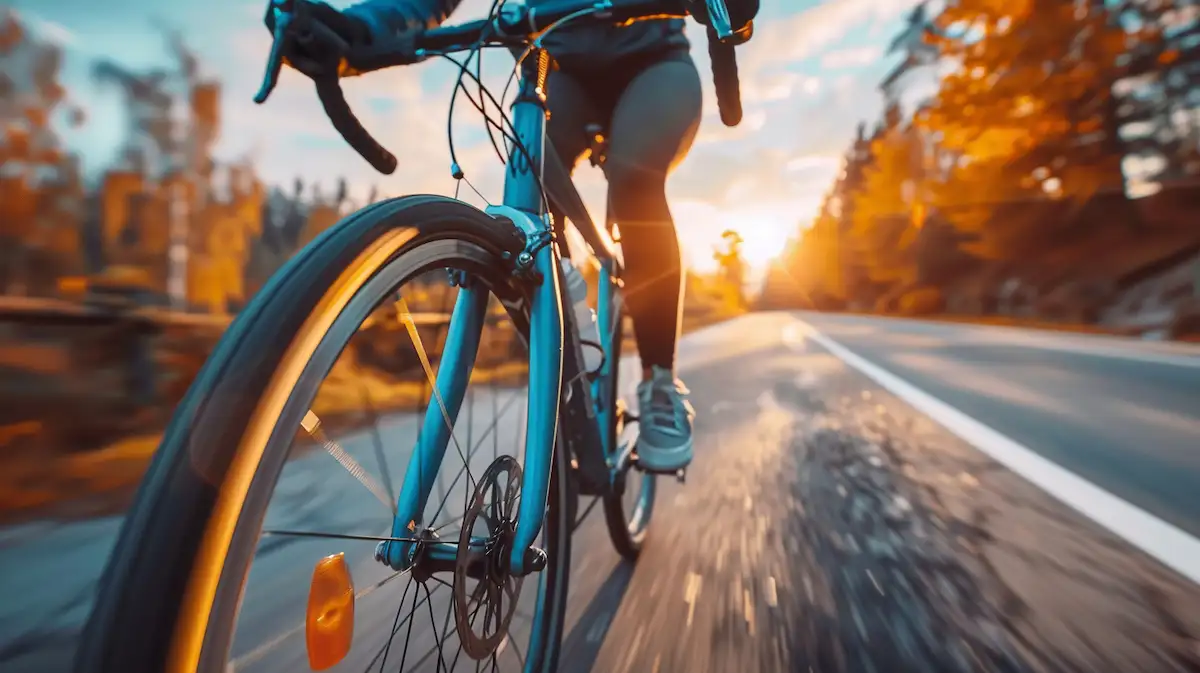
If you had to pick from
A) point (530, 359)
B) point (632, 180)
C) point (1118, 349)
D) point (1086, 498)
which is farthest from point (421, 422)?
point (1118, 349)

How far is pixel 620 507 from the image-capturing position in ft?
6.89

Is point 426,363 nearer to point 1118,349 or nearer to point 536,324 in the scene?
point 536,324

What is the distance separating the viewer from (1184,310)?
14477 millimetres

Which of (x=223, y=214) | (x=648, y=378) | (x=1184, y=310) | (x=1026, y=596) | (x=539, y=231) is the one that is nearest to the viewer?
(x=539, y=231)

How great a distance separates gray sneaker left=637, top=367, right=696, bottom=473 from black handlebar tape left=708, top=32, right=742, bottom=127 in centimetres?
100

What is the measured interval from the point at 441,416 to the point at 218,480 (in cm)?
64

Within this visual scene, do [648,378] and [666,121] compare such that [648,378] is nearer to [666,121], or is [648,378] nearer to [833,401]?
[666,121]

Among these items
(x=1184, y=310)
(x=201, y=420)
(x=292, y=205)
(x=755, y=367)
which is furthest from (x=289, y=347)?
(x=292, y=205)

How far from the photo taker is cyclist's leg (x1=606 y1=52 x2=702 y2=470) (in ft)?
6.60

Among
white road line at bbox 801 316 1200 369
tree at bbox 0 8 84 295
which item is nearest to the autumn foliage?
white road line at bbox 801 316 1200 369

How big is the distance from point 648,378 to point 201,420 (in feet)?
6.22

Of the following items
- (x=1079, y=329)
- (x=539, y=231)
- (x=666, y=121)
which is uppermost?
(x=666, y=121)

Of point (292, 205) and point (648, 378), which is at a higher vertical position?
point (292, 205)

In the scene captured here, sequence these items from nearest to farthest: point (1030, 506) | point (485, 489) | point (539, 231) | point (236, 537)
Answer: point (236, 537), point (485, 489), point (539, 231), point (1030, 506)
